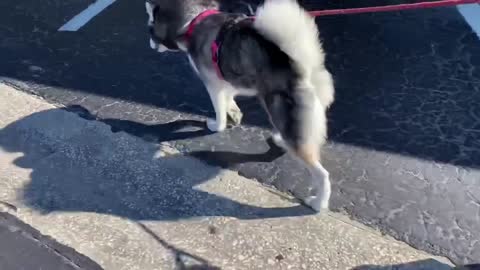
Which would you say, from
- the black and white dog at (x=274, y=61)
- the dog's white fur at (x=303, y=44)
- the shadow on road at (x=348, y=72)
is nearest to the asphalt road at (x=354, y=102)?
the shadow on road at (x=348, y=72)

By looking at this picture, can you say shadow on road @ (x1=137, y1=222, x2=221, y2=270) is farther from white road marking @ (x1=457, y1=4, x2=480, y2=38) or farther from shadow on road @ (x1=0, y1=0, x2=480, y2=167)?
white road marking @ (x1=457, y1=4, x2=480, y2=38)

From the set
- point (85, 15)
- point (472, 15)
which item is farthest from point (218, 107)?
point (472, 15)

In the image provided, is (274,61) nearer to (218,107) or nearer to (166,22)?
(218,107)

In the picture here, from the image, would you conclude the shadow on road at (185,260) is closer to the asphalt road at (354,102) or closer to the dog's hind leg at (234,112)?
the asphalt road at (354,102)

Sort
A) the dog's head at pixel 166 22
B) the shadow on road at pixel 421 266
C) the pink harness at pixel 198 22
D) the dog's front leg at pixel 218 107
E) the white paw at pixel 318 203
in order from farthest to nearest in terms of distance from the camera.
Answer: the dog's front leg at pixel 218 107 → the dog's head at pixel 166 22 → the pink harness at pixel 198 22 → the white paw at pixel 318 203 → the shadow on road at pixel 421 266

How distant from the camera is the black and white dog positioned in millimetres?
3086

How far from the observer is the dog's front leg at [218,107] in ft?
12.9

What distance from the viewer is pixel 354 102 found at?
4289mm

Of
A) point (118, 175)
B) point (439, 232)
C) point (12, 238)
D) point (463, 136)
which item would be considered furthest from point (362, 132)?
point (12, 238)

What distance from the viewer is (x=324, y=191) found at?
A: 339 cm

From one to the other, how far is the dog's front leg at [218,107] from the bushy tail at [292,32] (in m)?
0.83

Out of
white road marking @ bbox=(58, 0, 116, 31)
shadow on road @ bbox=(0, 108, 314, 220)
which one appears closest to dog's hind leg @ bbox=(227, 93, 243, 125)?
shadow on road @ bbox=(0, 108, 314, 220)

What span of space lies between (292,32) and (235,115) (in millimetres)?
1214

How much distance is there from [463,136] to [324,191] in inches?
43.6
